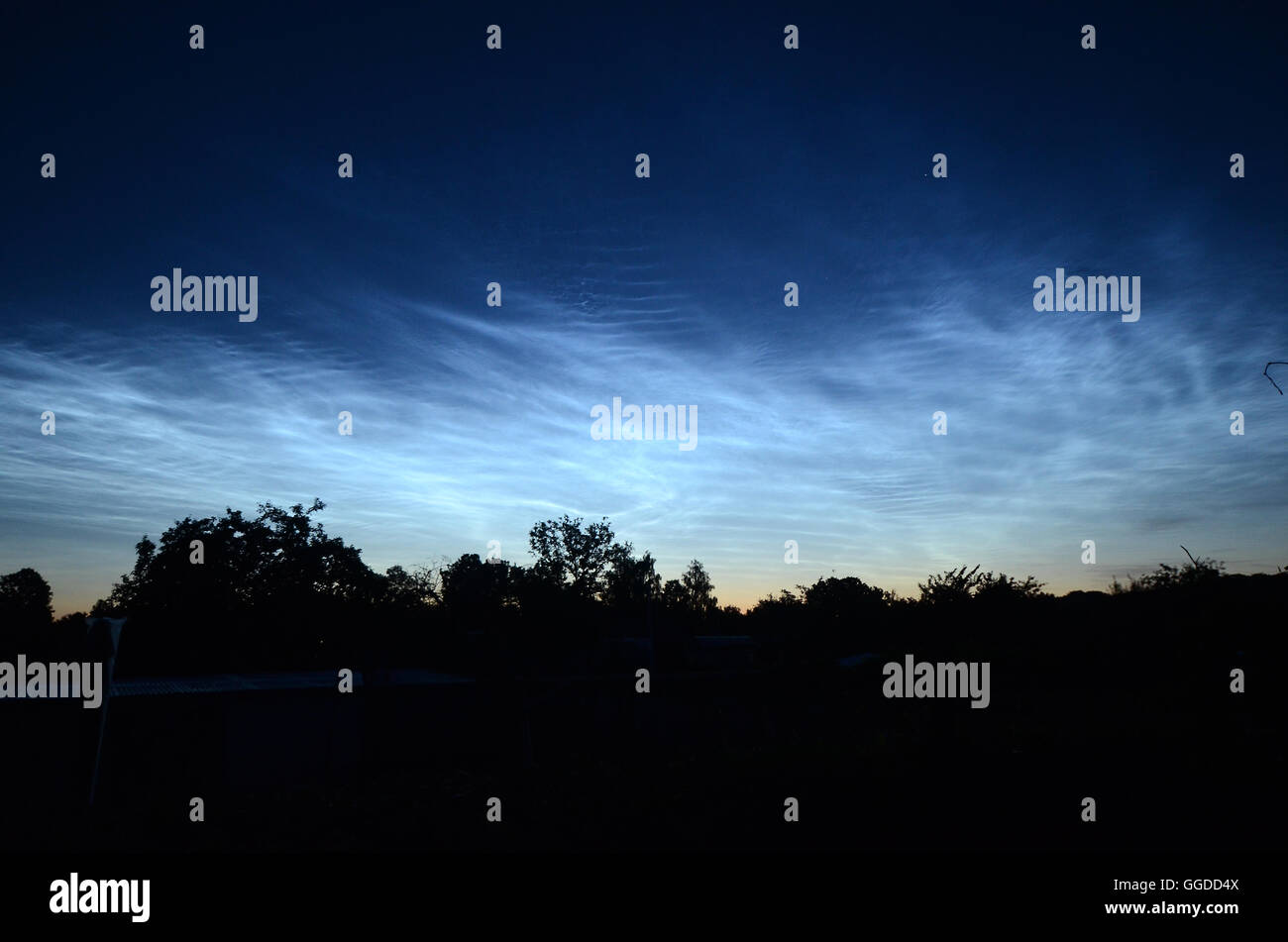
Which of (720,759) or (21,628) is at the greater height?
(21,628)

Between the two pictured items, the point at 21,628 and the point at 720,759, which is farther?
the point at 21,628

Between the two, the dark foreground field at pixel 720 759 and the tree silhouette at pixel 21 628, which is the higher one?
the tree silhouette at pixel 21 628

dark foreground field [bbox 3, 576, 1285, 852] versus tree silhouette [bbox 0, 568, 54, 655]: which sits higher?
tree silhouette [bbox 0, 568, 54, 655]

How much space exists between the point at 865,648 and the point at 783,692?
14363mm

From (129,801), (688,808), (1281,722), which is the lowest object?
(129,801)

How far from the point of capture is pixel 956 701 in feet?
54.7

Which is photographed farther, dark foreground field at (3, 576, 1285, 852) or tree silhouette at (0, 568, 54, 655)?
tree silhouette at (0, 568, 54, 655)

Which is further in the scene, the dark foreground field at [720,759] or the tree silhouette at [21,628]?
the tree silhouette at [21,628]

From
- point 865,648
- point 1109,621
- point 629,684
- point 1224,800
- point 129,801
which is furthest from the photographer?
point 865,648
